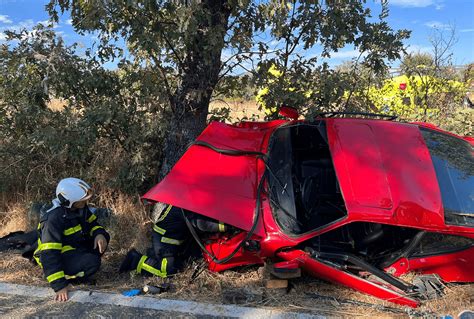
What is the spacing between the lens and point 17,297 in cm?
361

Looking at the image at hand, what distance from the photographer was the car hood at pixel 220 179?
11.9ft

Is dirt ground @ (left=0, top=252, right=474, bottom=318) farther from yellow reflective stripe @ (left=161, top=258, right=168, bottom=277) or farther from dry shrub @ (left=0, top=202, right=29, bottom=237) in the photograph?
dry shrub @ (left=0, top=202, right=29, bottom=237)

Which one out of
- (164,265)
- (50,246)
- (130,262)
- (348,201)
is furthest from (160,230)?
(348,201)

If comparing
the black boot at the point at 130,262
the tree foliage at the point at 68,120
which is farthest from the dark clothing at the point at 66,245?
the tree foliage at the point at 68,120

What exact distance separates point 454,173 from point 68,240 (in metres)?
3.53

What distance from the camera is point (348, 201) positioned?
3215mm

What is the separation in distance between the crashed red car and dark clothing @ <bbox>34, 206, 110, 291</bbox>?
76 cm

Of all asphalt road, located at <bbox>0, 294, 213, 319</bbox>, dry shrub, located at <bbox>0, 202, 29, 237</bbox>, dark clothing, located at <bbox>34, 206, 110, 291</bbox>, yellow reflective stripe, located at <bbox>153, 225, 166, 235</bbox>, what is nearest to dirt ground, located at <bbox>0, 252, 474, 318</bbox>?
dark clothing, located at <bbox>34, 206, 110, 291</bbox>

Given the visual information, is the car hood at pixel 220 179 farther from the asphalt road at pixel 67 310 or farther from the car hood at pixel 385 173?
the asphalt road at pixel 67 310

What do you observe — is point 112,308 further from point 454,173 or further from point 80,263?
point 454,173

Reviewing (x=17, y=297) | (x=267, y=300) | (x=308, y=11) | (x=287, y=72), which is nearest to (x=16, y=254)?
(x=17, y=297)

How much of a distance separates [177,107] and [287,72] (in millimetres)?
1492

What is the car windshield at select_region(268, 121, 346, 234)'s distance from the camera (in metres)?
3.70

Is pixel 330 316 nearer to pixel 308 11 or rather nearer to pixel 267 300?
pixel 267 300
